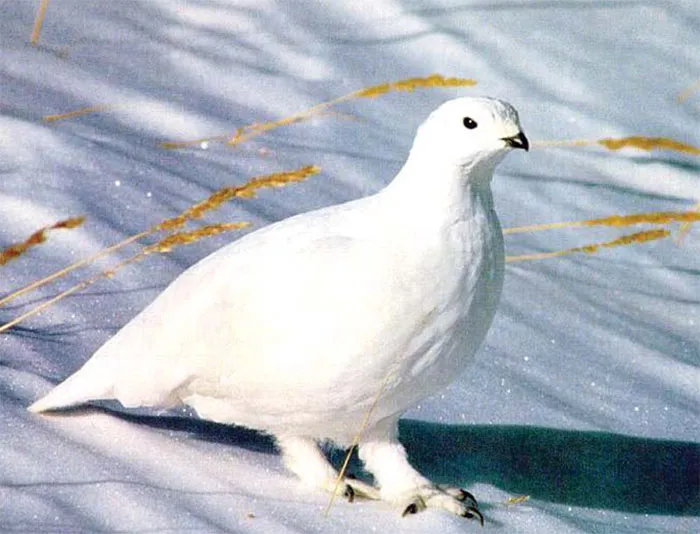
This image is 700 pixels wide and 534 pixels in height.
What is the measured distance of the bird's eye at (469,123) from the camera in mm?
2568

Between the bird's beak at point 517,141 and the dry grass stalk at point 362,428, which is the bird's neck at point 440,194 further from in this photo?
the dry grass stalk at point 362,428

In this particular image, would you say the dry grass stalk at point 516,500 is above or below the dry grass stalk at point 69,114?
below

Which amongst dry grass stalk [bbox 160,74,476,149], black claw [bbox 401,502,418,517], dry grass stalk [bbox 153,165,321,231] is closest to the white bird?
black claw [bbox 401,502,418,517]

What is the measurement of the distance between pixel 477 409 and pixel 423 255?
0.72 metres

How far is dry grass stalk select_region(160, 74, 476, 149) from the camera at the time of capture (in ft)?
9.84

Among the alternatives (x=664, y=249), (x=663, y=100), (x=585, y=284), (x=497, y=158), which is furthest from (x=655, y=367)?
(x=663, y=100)

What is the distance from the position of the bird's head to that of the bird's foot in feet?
1.79

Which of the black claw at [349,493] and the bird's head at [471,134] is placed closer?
the bird's head at [471,134]

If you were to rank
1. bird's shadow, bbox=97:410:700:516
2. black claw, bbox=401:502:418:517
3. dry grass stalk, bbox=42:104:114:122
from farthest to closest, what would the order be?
1. dry grass stalk, bbox=42:104:114:122
2. bird's shadow, bbox=97:410:700:516
3. black claw, bbox=401:502:418:517

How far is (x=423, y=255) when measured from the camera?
2.52 metres

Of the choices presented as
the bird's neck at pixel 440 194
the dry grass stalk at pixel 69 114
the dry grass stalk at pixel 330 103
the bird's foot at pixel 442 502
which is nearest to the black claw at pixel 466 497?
the bird's foot at pixel 442 502

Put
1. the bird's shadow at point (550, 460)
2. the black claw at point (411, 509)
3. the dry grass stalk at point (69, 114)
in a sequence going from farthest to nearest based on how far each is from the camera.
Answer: the dry grass stalk at point (69, 114), the bird's shadow at point (550, 460), the black claw at point (411, 509)

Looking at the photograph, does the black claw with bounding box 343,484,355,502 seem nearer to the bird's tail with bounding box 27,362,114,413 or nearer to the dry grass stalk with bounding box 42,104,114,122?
the bird's tail with bounding box 27,362,114,413

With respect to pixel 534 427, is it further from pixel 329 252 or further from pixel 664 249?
pixel 664 249
